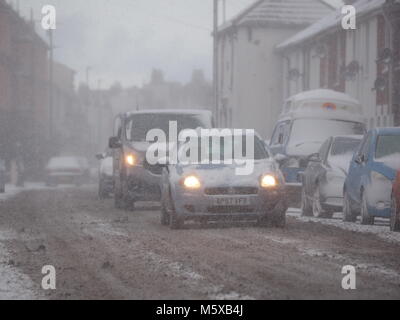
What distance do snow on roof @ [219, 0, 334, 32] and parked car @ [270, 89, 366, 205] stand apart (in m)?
36.5

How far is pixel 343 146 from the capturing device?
22.5 meters

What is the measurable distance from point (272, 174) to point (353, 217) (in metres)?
3.34

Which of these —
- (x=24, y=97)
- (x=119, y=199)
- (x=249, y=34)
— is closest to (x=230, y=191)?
(x=119, y=199)

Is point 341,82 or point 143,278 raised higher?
point 341,82

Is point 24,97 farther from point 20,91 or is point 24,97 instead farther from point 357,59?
point 357,59

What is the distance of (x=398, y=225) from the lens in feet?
54.4

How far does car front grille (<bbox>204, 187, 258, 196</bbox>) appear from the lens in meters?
16.5

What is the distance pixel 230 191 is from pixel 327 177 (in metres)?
5.20

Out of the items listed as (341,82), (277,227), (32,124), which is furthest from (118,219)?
(32,124)

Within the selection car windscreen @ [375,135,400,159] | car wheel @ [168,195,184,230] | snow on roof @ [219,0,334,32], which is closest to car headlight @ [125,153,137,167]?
car windscreen @ [375,135,400,159]

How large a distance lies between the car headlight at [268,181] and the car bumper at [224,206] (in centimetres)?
12

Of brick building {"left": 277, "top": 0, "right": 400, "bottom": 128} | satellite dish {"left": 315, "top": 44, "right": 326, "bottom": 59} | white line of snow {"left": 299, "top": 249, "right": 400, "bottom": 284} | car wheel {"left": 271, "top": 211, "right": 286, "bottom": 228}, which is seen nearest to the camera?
white line of snow {"left": 299, "top": 249, "right": 400, "bottom": 284}

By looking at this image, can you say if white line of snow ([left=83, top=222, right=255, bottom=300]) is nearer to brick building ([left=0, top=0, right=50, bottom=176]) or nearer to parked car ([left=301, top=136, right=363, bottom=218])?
parked car ([left=301, top=136, right=363, bottom=218])

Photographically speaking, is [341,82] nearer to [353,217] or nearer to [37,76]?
[353,217]
